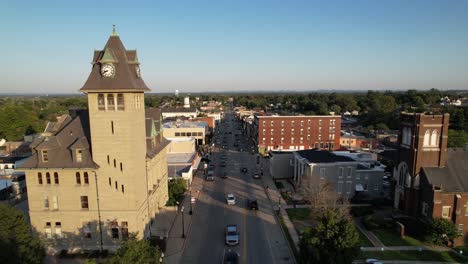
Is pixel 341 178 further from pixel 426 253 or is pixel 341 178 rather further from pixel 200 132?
pixel 200 132

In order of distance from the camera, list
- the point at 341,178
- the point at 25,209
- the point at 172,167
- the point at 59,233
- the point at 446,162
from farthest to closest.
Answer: the point at 172,167
the point at 341,178
the point at 25,209
the point at 446,162
the point at 59,233

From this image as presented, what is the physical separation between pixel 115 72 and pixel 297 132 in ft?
212

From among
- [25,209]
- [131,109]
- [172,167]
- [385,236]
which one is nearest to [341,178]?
[385,236]

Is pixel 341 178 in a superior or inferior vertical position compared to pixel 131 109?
inferior

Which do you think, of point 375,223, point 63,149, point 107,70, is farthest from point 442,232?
point 63,149

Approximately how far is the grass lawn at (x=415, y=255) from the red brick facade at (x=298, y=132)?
2124 inches

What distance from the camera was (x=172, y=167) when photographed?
58.8 metres

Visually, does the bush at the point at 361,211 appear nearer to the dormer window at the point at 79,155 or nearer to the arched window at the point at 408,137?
the arched window at the point at 408,137

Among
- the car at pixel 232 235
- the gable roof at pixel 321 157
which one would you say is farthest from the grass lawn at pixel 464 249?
the car at pixel 232 235

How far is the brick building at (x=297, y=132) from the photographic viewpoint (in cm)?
8589

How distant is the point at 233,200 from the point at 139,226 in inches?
702

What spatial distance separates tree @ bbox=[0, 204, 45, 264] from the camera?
22234 mm

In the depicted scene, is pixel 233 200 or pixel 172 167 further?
pixel 172 167

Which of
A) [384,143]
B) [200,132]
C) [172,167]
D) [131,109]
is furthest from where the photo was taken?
[200,132]
